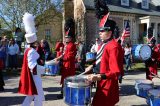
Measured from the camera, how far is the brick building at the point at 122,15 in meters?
27.8

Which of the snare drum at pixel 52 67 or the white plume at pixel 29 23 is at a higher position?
the white plume at pixel 29 23

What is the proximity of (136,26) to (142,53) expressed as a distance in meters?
21.7

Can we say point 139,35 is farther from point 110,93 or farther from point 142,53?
point 110,93

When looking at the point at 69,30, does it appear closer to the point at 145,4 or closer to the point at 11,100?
the point at 11,100

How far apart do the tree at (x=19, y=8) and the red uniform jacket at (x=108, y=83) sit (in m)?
23.3

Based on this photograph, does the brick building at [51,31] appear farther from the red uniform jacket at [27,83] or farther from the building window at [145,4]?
the red uniform jacket at [27,83]

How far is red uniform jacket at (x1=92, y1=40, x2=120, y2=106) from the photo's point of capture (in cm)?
432

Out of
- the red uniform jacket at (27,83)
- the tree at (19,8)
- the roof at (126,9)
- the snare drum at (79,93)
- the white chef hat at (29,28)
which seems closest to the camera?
the snare drum at (79,93)

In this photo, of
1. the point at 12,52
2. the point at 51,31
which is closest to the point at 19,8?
the point at 12,52

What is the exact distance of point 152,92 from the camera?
19.2 ft

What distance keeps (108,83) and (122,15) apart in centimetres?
2617

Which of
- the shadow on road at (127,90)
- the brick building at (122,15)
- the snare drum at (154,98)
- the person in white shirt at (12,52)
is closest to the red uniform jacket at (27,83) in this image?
the snare drum at (154,98)

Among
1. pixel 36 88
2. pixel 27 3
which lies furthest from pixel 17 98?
pixel 27 3

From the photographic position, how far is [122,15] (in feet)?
98.7
